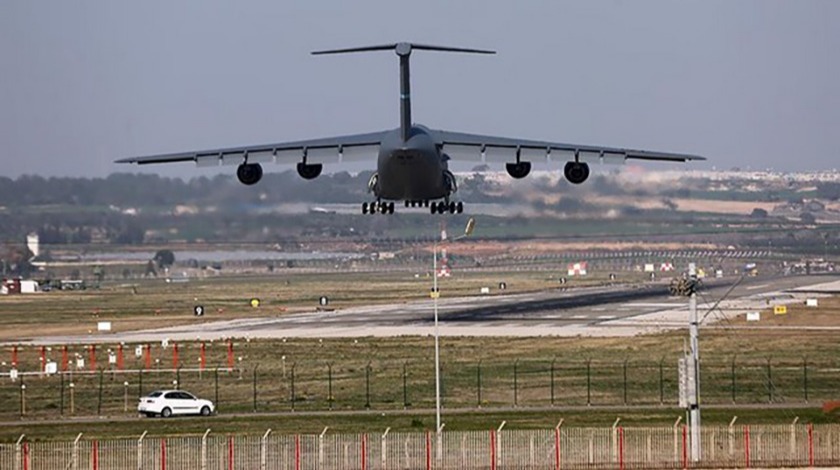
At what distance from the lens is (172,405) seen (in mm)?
64062

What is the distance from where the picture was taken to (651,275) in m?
159

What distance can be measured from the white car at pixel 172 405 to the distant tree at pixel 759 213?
77683 mm

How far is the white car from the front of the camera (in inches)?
2517

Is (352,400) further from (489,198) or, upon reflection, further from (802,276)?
(802,276)

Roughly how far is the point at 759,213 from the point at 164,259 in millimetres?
44976

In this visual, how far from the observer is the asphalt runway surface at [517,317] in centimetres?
9475

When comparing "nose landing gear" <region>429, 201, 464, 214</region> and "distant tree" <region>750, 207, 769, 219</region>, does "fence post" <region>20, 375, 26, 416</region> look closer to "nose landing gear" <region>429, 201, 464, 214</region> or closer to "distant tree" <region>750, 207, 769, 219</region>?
"nose landing gear" <region>429, 201, 464, 214</region>

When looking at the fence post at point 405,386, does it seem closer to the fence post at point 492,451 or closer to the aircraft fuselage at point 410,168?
the aircraft fuselage at point 410,168

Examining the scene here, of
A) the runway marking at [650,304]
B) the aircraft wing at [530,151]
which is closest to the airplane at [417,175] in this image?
the aircraft wing at [530,151]

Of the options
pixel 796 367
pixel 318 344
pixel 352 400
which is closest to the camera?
pixel 352 400

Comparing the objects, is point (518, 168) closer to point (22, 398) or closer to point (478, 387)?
point (478, 387)

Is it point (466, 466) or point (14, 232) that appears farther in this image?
point (14, 232)

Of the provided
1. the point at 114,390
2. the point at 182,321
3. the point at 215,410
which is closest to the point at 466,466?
the point at 215,410

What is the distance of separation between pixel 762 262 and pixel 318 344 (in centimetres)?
6932
